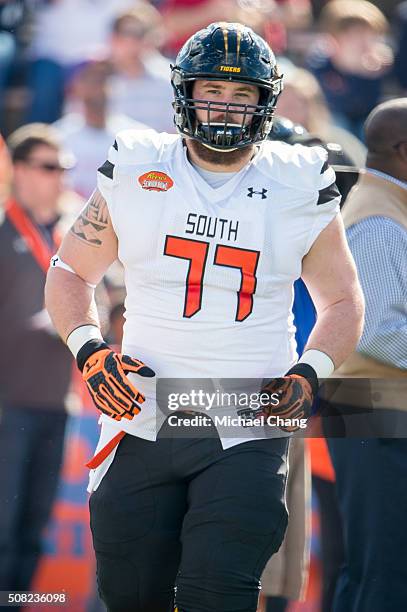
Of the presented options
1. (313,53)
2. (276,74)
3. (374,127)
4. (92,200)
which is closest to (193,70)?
(276,74)

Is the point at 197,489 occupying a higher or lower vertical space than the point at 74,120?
lower

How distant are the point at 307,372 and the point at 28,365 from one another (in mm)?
2318

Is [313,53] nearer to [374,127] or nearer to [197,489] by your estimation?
[374,127]

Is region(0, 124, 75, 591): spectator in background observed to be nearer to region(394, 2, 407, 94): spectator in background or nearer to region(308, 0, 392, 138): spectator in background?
region(308, 0, 392, 138): spectator in background

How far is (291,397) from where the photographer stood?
317cm

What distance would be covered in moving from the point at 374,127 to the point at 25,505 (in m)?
2.11

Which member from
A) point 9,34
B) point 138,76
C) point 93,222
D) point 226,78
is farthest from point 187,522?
point 9,34

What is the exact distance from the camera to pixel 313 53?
24.4 ft

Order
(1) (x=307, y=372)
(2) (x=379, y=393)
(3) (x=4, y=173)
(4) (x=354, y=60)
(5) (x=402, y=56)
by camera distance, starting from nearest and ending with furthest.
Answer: (1) (x=307, y=372), (2) (x=379, y=393), (3) (x=4, y=173), (4) (x=354, y=60), (5) (x=402, y=56)

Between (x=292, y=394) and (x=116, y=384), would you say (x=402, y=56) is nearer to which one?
(x=292, y=394)

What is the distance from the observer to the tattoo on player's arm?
11.1ft

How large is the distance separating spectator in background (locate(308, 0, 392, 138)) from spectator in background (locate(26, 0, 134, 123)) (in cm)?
123

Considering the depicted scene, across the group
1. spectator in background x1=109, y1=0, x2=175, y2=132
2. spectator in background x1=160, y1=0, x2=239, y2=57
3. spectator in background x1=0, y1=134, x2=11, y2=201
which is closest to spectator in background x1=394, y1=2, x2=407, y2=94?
spectator in background x1=160, y1=0, x2=239, y2=57

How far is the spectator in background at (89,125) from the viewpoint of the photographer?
22.3 ft
